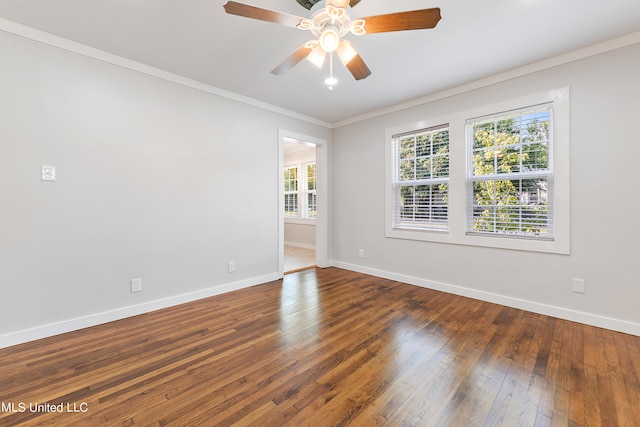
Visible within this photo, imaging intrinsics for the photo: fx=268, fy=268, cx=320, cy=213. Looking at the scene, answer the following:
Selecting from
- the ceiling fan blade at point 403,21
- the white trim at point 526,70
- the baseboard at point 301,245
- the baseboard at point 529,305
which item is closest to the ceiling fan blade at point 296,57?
the ceiling fan blade at point 403,21

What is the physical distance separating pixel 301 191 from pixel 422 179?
3.87 meters

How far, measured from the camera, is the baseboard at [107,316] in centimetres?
221

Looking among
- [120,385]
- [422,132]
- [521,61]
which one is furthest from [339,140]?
[120,385]

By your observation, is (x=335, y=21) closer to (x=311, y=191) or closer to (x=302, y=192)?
(x=311, y=191)

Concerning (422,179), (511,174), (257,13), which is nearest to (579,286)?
(511,174)

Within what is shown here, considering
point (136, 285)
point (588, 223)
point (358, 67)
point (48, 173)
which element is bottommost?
point (136, 285)

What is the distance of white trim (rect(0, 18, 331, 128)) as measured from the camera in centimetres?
218

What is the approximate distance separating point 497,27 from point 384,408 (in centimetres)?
294

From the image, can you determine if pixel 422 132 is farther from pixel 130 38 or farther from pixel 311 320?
pixel 130 38

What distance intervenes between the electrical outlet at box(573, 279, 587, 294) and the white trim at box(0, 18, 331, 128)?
4140 mm

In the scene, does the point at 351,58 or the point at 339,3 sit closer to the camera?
the point at 339,3

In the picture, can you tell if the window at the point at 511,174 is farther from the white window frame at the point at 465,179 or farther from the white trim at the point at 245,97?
the white trim at the point at 245,97

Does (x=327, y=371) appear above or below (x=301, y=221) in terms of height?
below

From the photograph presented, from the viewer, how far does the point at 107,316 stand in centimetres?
Result: 262
